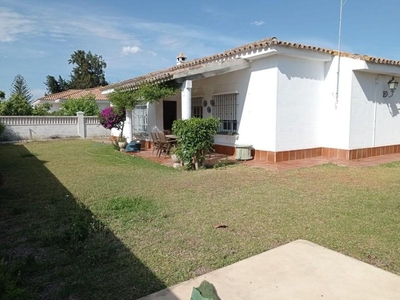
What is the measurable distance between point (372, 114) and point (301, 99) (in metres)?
3.22

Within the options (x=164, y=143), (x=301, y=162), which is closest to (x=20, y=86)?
(x=164, y=143)

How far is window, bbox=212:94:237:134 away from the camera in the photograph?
1162cm

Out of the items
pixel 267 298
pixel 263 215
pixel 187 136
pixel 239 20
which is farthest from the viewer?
pixel 239 20

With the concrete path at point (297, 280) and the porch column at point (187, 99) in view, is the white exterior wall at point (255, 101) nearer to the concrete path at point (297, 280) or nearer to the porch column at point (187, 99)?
the porch column at point (187, 99)

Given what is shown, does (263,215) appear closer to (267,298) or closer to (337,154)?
(267,298)

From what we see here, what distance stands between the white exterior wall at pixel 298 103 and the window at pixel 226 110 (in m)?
2.19

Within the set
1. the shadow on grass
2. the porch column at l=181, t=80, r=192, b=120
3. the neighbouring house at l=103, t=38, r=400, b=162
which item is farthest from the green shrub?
the shadow on grass

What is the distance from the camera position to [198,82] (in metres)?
13.5

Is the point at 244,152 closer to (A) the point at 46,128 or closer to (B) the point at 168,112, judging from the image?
(B) the point at 168,112

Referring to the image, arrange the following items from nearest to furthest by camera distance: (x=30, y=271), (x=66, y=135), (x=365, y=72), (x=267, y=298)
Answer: (x=267, y=298) → (x=30, y=271) → (x=365, y=72) → (x=66, y=135)

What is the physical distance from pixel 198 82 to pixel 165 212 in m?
9.45

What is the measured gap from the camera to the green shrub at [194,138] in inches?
354

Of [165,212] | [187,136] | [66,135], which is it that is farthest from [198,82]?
[66,135]

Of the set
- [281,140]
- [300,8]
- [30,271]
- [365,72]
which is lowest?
[30,271]
